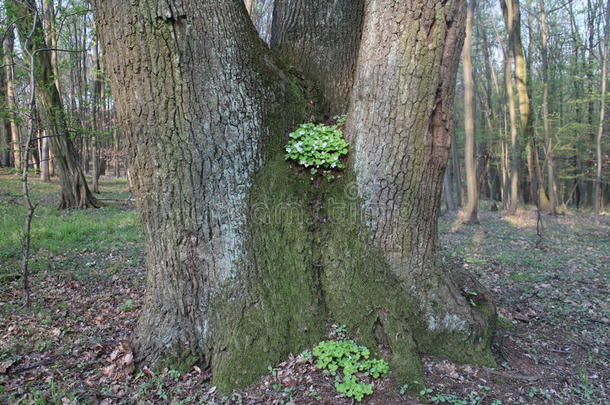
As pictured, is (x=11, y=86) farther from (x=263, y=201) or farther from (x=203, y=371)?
(x=203, y=371)

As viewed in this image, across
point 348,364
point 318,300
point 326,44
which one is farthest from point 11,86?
point 348,364

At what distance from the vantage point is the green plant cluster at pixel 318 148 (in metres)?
3.51

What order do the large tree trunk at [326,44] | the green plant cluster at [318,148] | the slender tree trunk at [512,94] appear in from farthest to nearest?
the slender tree trunk at [512,94]
the large tree trunk at [326,44]
the green plant cluster at [318,148]

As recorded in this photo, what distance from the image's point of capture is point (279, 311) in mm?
3270

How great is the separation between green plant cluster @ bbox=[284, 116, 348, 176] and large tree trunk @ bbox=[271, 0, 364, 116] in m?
0.43

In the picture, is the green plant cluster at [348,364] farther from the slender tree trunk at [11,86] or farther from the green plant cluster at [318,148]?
the slender tree trunk at [11,86]

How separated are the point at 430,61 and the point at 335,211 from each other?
4.82ft

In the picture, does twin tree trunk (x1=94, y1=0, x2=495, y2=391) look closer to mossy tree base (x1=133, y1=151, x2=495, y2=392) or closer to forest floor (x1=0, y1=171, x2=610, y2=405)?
mossy tree base (x1=133, y1=151, x2=495, y2=392)

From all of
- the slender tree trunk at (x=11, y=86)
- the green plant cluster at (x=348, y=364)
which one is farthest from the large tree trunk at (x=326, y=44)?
the slender tree trunk at (x=11, y=86)

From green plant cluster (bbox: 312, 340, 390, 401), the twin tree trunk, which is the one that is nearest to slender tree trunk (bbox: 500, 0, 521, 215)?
the twin tree trunk

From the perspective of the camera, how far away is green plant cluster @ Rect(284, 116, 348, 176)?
11.5ft

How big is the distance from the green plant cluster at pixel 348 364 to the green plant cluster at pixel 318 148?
1.52 meters

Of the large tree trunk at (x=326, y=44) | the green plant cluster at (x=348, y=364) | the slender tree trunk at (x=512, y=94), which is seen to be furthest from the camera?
the slender tree trunk at (x=512, y=94)

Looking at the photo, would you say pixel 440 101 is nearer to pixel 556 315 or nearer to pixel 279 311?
pixel 279 311
